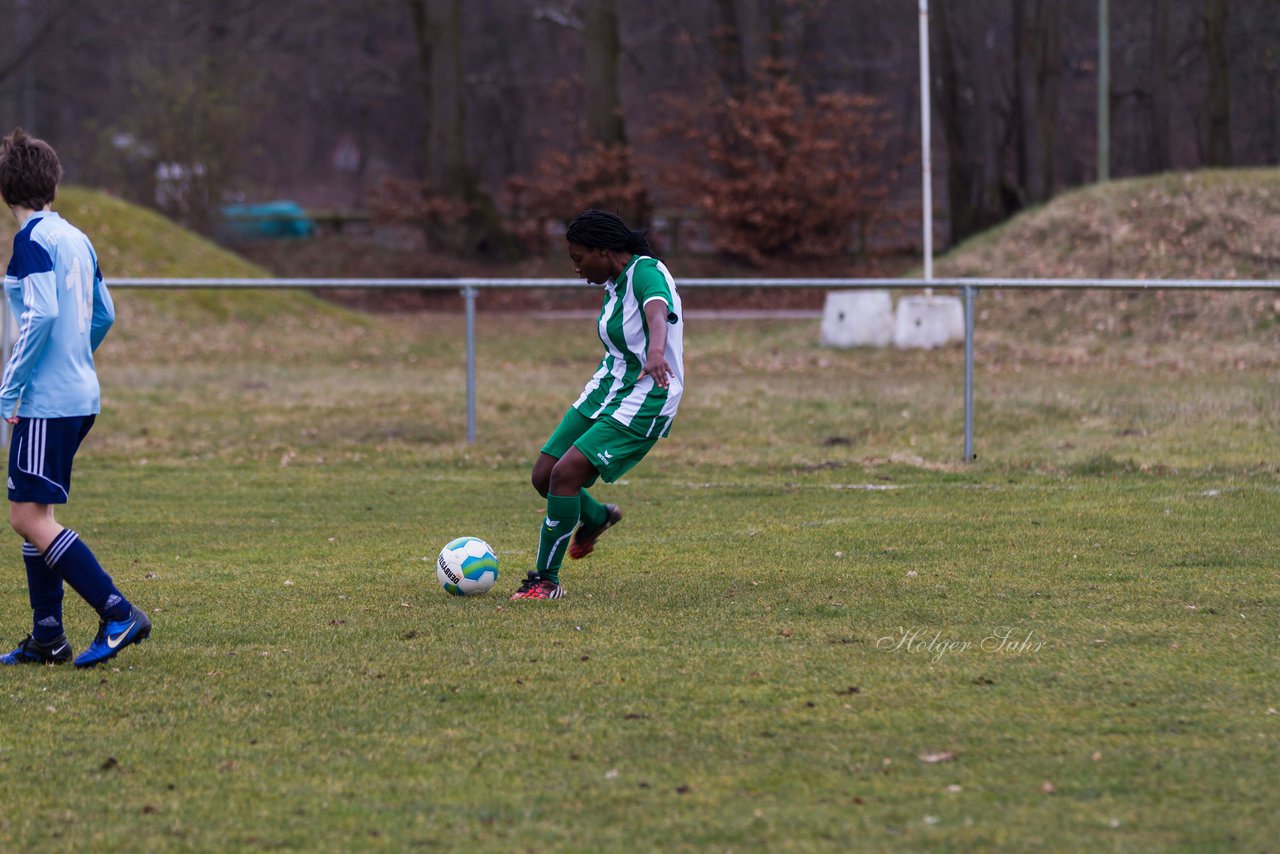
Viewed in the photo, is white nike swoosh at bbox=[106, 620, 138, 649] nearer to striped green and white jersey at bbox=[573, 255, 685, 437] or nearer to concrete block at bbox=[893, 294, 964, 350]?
striped green and white jersey at bbox=[573, 255, 685, 437]

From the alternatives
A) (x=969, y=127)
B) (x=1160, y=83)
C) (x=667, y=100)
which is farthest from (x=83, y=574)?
(x=1160, y=83)

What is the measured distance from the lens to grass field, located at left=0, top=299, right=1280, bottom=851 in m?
3.94

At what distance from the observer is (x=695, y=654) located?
5.54m

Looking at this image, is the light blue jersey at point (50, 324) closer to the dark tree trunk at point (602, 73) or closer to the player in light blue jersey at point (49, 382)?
the player in light blue jersey at point (49, 382)

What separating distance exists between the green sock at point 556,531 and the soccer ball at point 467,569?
241mm

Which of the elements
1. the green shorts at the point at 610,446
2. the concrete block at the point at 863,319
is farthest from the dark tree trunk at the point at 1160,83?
the green shorts at the point at 610,446

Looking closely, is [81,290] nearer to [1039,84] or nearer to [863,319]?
[863,319]

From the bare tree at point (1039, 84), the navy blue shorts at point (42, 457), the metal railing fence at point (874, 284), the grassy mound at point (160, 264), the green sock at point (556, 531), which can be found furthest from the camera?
the bare tree at point (1039, 84)

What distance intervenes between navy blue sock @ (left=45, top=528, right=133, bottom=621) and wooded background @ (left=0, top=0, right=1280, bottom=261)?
31297 millimetres

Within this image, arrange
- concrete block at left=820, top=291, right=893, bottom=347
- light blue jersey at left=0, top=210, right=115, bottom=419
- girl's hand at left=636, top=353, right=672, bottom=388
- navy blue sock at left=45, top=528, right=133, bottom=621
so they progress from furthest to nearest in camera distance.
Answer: concrete block at left=820, top=291, right=893, bottom=347
girl's hand at left=636, top=353, right=672, bottom=388
navy blue sock at left=45, top=528, right=133, bottom=621
light blue jersey at left=0, top=210, right=115, bottom=419

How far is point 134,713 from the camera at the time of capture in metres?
4.92

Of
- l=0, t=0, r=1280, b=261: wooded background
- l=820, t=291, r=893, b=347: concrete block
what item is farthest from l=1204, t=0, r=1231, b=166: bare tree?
l=820, t=291, r=893, b=347: concrete block

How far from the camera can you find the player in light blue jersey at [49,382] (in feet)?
16.9

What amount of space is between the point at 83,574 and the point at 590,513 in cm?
221
